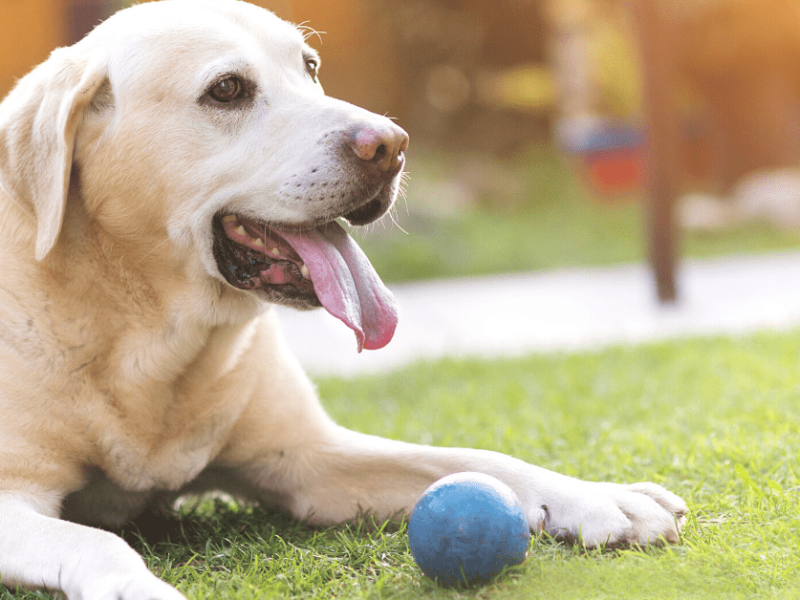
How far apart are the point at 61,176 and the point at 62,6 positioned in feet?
14.7

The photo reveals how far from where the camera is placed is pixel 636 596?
1.72 meters

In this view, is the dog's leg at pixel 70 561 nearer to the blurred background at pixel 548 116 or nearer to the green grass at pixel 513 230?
the green grass at pixel 513 230

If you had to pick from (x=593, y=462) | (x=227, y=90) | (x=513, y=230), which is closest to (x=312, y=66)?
(x=227, y=90)

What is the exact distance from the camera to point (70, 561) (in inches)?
71.3

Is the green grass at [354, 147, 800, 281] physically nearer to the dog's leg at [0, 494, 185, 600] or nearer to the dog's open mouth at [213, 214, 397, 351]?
the dog's open mouth at [213, 214, 397, 351]

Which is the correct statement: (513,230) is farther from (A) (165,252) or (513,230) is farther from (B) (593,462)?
(A) (165,252)

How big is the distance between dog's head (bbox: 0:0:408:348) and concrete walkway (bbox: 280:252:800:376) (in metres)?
2.61

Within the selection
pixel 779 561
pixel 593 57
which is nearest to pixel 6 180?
pixel 779 561

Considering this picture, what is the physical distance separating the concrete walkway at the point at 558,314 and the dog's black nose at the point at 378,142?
272 centimetres

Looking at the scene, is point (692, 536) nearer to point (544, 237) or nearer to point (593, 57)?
point (544, 237)

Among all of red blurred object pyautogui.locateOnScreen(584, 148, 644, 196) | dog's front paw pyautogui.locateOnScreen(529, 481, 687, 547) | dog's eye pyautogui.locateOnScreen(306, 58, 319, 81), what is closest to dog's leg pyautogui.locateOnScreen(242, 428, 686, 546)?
dog's front paw pyautogui.locateOnScreen(529, 481, 687, 547)

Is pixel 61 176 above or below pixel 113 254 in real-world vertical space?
above

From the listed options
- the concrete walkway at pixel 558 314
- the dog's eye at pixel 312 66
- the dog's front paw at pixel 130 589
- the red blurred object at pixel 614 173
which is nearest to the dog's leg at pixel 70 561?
the dog's front paw at pixel 130 589

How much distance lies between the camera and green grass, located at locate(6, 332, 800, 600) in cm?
182
